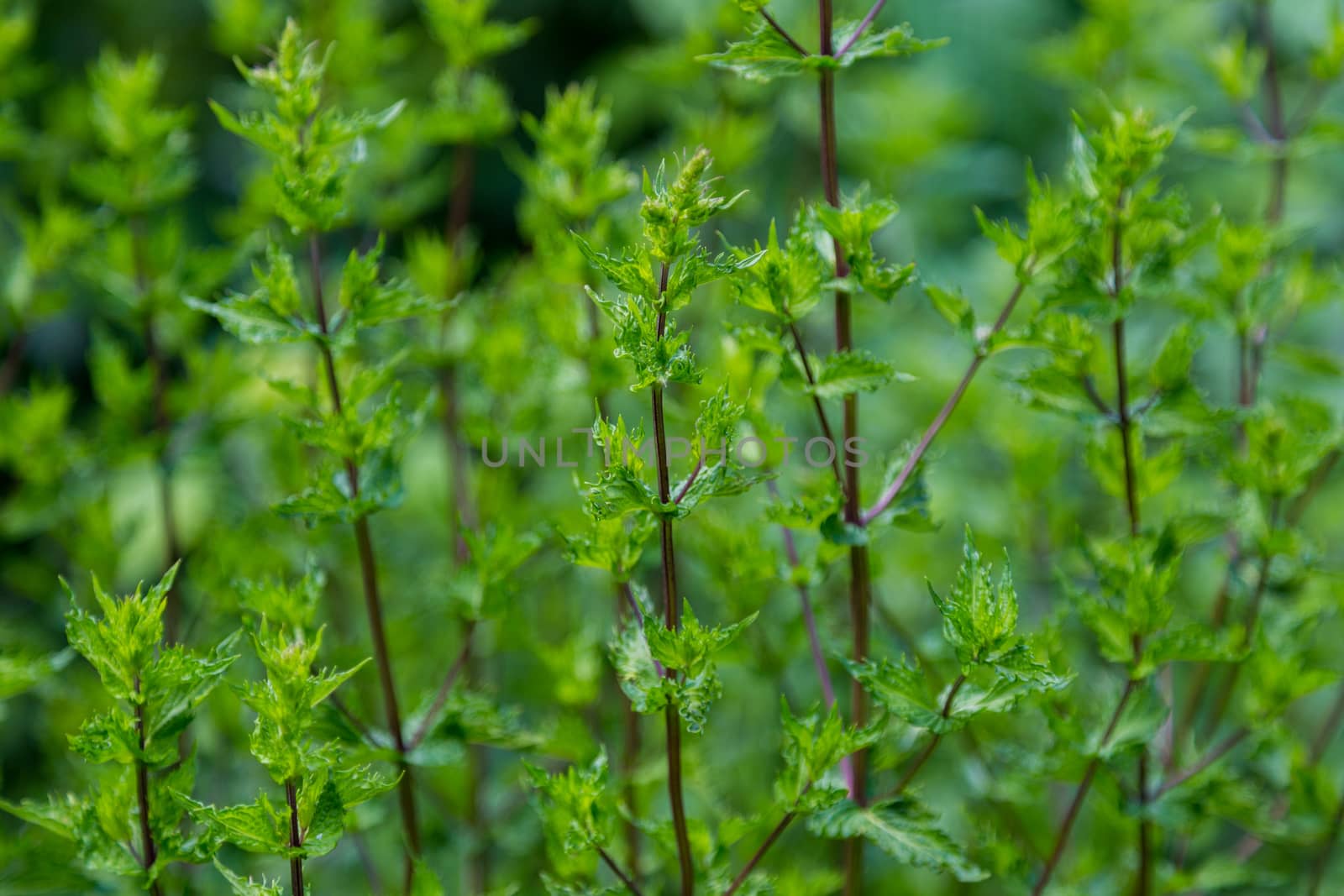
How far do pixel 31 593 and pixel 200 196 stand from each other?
1.29 m

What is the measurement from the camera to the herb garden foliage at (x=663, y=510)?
60cm

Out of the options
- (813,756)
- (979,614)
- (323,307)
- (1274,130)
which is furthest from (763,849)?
(1274,130)

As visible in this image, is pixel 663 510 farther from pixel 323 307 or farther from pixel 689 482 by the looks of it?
pixel 323 307

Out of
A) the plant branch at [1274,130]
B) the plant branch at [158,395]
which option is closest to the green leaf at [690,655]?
the plant branch at [158,395]

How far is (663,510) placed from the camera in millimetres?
550

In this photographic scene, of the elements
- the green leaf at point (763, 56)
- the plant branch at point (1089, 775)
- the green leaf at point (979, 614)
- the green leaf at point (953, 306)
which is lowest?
the plant branch at point (1089, 775)

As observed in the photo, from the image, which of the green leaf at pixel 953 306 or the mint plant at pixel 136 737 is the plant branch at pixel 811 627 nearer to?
the green leaf at pixel 953 306

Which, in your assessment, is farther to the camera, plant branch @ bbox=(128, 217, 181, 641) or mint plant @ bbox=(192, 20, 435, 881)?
plant branch @ bbox=(128, 217, 181, 641)

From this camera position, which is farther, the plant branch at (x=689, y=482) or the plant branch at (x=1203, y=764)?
the plant branch at (x=1203, y=764)

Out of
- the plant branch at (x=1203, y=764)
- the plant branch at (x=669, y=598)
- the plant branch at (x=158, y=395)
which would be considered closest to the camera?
the plant branch at (x=669, y=598)

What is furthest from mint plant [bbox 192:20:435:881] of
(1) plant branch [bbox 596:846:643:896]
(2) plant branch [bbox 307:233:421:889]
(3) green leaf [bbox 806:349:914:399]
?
(3) green leaf [bbox 806:349:914:399]

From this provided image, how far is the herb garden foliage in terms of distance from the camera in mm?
600

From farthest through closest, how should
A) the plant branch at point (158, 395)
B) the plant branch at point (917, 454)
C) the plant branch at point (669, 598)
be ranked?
the plant branch at point (158, 395) < the plant branch at point (917, 454) < the plant branch at point (669, 598)

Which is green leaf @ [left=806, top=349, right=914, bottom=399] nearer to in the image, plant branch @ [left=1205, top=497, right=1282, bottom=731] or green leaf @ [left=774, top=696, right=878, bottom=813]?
green leaf @ [left=774, top=696, right=878, bottom=813]
